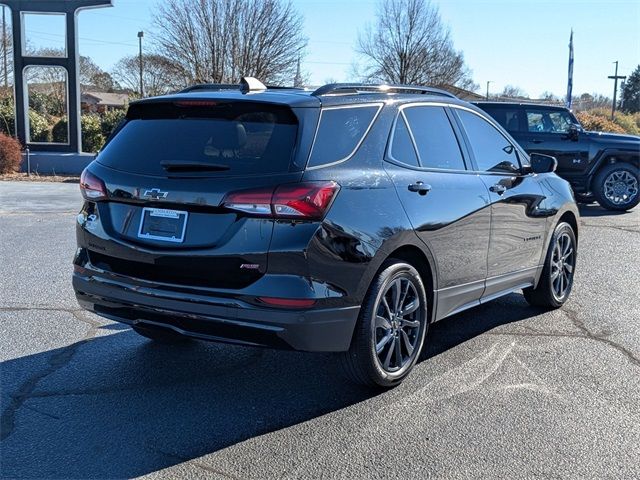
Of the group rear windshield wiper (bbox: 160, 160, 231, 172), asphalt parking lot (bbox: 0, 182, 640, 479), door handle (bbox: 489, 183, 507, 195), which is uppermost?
→ rear windshield wiper (bbox: 160, 160, 231, 172)

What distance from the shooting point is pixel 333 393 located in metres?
4.24

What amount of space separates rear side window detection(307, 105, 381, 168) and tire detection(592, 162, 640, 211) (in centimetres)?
1089

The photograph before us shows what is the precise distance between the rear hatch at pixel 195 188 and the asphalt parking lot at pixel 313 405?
2.63ft

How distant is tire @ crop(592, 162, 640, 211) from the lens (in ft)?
45.1

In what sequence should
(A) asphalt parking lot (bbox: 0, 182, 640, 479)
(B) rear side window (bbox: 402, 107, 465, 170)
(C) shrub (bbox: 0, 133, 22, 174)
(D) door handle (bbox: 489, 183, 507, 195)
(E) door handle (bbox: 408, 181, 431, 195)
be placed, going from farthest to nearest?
(C) shrub (bbox: 0, 133, 22, 174) → (D) door handle (bbox: 489, 183, 507, 195) → (B) rear side window (bbox: 402, 107, 465, 170) → (E) door handle (bbox: 408, 181, 431, 195) → (A) asphalt parking lot (bbox: 0, 182, 640, 479)

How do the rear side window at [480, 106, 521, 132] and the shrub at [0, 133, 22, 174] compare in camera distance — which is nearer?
the rear side window at [480, 106, 521, 132]

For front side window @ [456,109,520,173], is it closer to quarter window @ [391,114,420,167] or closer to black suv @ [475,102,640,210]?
quarter window @ [391,114,420,167]

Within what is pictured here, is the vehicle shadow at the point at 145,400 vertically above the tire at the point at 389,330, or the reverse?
the tire at the point at 389,330

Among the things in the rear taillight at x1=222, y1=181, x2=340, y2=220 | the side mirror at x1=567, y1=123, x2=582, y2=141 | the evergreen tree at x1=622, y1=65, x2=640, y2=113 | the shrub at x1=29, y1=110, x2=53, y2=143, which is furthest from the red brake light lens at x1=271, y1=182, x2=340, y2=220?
the evergreen tree at x1=622, y1=65, x2=640, y2=113

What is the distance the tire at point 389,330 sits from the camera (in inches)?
156

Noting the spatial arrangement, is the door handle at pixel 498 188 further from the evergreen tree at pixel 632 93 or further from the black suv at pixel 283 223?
the evergreen tree at pixel 632 93

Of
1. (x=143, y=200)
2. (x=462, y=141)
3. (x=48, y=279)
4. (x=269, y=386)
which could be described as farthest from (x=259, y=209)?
(x=48, y=279)

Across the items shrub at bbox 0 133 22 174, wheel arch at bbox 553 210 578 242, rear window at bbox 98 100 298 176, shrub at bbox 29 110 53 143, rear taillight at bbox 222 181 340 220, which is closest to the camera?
rear taillight at bbox 222 181 340 220

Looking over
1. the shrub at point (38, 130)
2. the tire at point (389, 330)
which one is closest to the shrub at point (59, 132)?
the shrub at point (38, 130)
